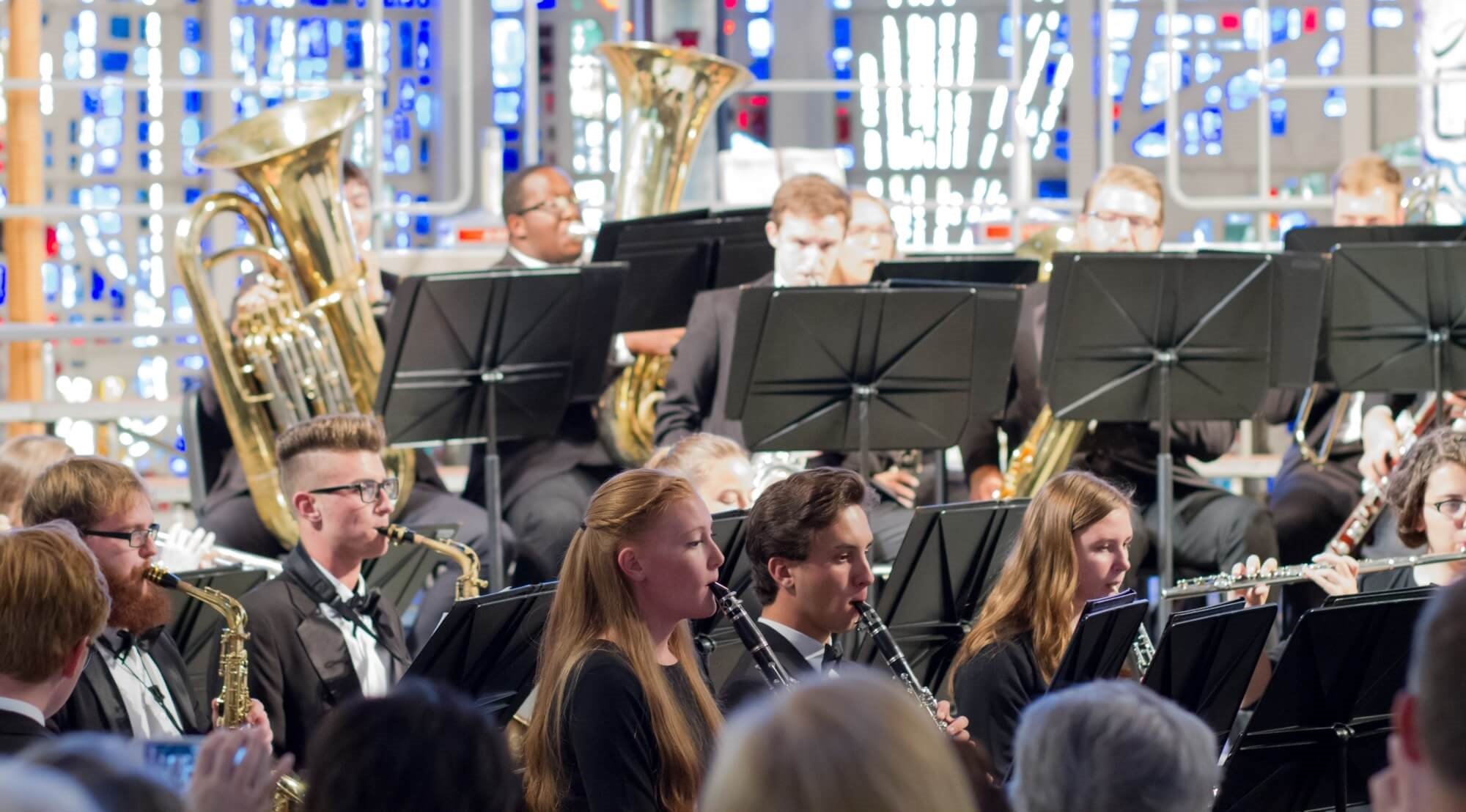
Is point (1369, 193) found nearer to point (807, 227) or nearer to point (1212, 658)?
point (807, 227)

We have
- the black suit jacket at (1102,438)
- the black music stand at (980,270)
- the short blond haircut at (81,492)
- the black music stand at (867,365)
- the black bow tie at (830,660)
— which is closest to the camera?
the black bow tie at (830,660)

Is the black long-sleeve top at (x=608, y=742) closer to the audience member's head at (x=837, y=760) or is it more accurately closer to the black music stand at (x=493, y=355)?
the audience member's head at (x=837, y=760)

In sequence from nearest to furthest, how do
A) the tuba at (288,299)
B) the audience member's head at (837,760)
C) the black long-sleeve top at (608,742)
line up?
the audience member's head at (837,760) → the black long-sleeve top at (608,742) → the tuba at (288,299)

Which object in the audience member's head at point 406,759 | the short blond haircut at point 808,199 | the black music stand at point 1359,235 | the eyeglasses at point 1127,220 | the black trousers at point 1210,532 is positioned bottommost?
the black trousers at point 1210,532

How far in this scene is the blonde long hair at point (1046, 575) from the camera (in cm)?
370

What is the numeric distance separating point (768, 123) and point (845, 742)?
345 inches

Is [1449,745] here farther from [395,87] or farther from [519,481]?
[395,87]

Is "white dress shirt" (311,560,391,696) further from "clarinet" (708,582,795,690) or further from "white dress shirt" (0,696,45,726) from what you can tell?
"white dress shirt" (0,696,45,726)

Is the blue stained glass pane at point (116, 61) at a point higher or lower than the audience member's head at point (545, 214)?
higher

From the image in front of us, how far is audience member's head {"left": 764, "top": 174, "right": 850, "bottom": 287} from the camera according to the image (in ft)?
19.2

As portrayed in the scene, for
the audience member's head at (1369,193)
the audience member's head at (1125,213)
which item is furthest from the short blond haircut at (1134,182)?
the audience member's head at (1369,193)

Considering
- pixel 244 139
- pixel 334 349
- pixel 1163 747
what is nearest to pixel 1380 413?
pixel 334 349

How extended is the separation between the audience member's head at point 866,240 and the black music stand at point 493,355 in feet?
4.73

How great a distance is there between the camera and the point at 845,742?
148 centimetres
